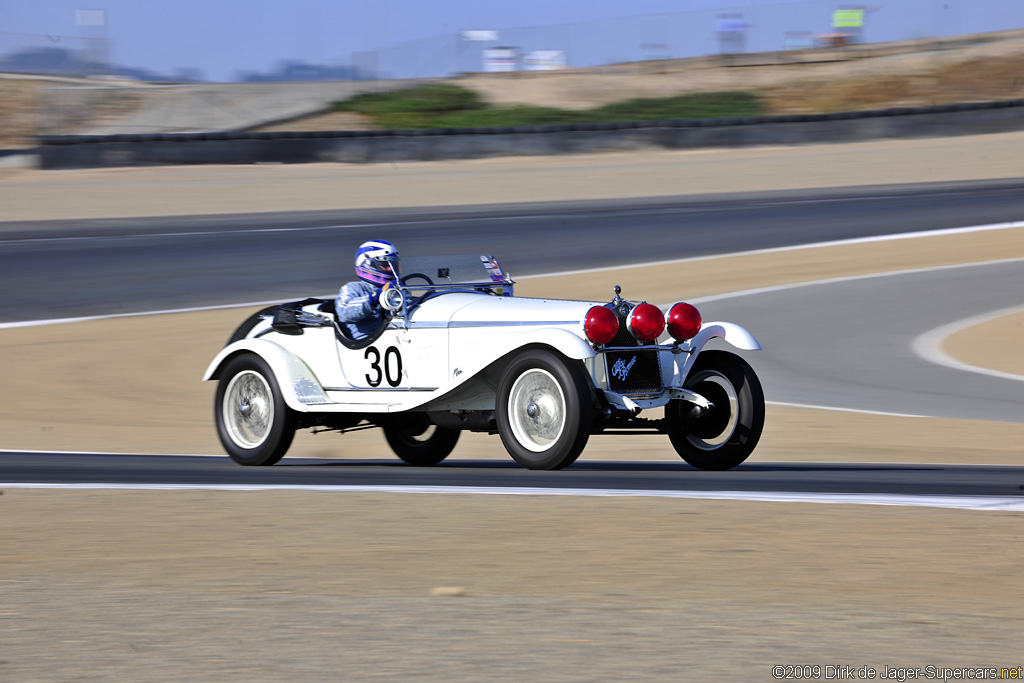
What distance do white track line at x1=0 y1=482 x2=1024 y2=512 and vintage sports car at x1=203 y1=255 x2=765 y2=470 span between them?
0.51m

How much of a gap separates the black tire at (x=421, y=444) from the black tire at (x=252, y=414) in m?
1.01

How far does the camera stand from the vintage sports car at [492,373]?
823 centimetres

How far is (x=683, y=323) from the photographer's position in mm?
8633

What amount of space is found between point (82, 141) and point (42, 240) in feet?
33.1

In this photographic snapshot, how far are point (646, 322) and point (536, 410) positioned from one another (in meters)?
0.86

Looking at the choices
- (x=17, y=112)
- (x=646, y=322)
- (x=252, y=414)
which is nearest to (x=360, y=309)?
(x=252, y=414)

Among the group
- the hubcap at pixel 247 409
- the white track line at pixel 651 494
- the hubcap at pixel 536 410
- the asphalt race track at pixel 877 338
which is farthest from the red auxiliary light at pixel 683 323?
the asphalt race track at pixel 877 338

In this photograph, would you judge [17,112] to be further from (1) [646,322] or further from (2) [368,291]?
(1) [646,322]

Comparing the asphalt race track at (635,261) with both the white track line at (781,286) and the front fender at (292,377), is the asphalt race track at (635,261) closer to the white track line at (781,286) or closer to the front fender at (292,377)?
the white track line at (781,286)

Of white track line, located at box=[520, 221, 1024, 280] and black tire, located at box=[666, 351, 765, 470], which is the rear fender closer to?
black tire, located at box=[666, 351, 765, 470]

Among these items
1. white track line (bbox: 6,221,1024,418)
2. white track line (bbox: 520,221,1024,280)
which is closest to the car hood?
white track line (bbox: 6,221,1024,418)

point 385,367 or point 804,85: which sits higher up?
point 804,85

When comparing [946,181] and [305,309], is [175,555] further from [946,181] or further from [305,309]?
[946,181]

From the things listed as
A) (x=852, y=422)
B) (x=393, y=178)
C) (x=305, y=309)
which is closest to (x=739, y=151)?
(x=393, y=178)
